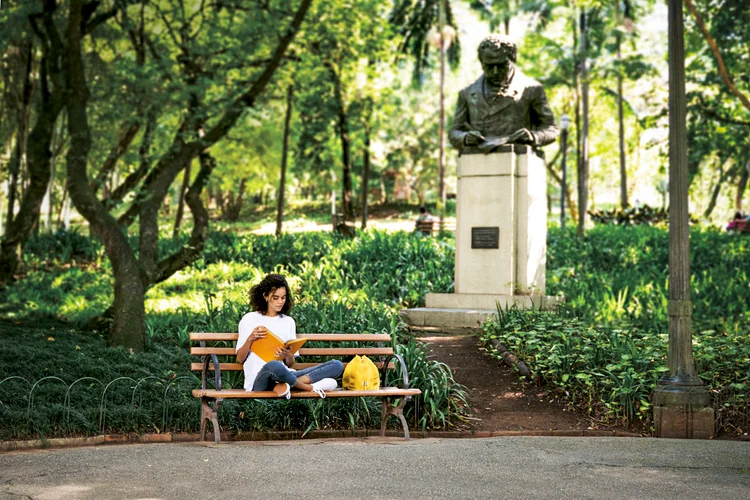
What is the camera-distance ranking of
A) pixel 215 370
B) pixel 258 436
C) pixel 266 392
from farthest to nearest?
1. pixel 258 436
2. pixel 215 370
3. pixel 266 392

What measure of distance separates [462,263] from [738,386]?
21.2 ft

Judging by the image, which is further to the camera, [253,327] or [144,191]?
[144,191]

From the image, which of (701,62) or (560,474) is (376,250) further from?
(560,474)

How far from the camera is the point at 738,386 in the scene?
27.8ft

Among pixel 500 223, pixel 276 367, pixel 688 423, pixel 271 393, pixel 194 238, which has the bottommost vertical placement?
pixel 688 423

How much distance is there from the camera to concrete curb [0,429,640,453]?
7.03m

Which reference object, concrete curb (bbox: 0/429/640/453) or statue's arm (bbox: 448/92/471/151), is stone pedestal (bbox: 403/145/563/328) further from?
concrete curb (bbox: 0/429/640/453)

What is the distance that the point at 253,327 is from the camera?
743 centimetres

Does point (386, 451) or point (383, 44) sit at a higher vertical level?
point (383, 44)

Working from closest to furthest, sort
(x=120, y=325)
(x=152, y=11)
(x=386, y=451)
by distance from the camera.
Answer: (x=386, y=451) → (x=120, y=325) → (x=152, y=11)

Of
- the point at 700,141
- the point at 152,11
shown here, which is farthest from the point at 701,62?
the point at 152,11

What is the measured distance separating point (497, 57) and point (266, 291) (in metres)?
8.15

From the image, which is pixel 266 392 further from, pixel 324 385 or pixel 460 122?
pixel 460 122

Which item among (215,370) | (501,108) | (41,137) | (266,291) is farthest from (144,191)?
(215,370)
